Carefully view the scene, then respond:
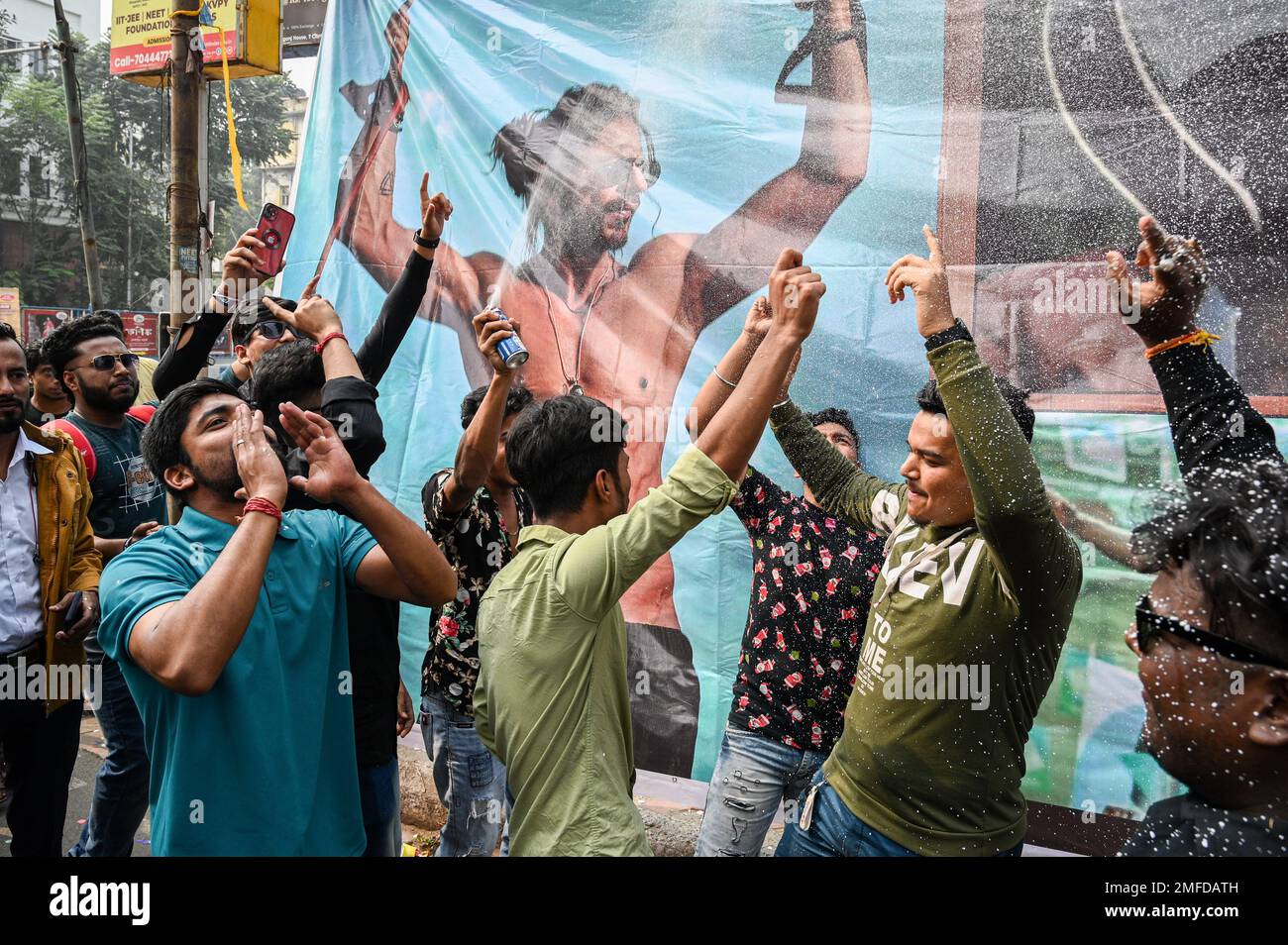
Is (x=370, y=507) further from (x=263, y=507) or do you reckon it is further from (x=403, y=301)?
(x=403, y=301)

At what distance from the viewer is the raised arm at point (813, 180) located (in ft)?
11.6

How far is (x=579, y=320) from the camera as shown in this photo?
406 centimetres

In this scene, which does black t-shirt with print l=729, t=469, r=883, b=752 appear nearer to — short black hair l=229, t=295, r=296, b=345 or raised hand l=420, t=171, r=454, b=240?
raised hand l=420, t=171, r=454, b=240

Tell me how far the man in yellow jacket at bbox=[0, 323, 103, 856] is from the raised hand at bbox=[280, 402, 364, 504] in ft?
5.29

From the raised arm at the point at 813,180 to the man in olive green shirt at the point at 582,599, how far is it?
190 cm

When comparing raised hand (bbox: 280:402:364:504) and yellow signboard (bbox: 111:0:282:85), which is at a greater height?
yellow signboard (bbox: 111:0:282:85)

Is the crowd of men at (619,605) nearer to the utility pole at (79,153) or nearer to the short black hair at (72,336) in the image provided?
the short black hair at (72,336)

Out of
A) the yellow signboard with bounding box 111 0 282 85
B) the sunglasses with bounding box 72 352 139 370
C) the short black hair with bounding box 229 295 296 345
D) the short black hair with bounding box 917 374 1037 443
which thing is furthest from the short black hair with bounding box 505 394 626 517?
the yellow signboard with bounding box 111 0 282 85

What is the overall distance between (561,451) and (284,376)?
989 millimetres

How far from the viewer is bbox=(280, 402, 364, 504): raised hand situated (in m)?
1.86

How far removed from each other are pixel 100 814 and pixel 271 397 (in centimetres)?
163
